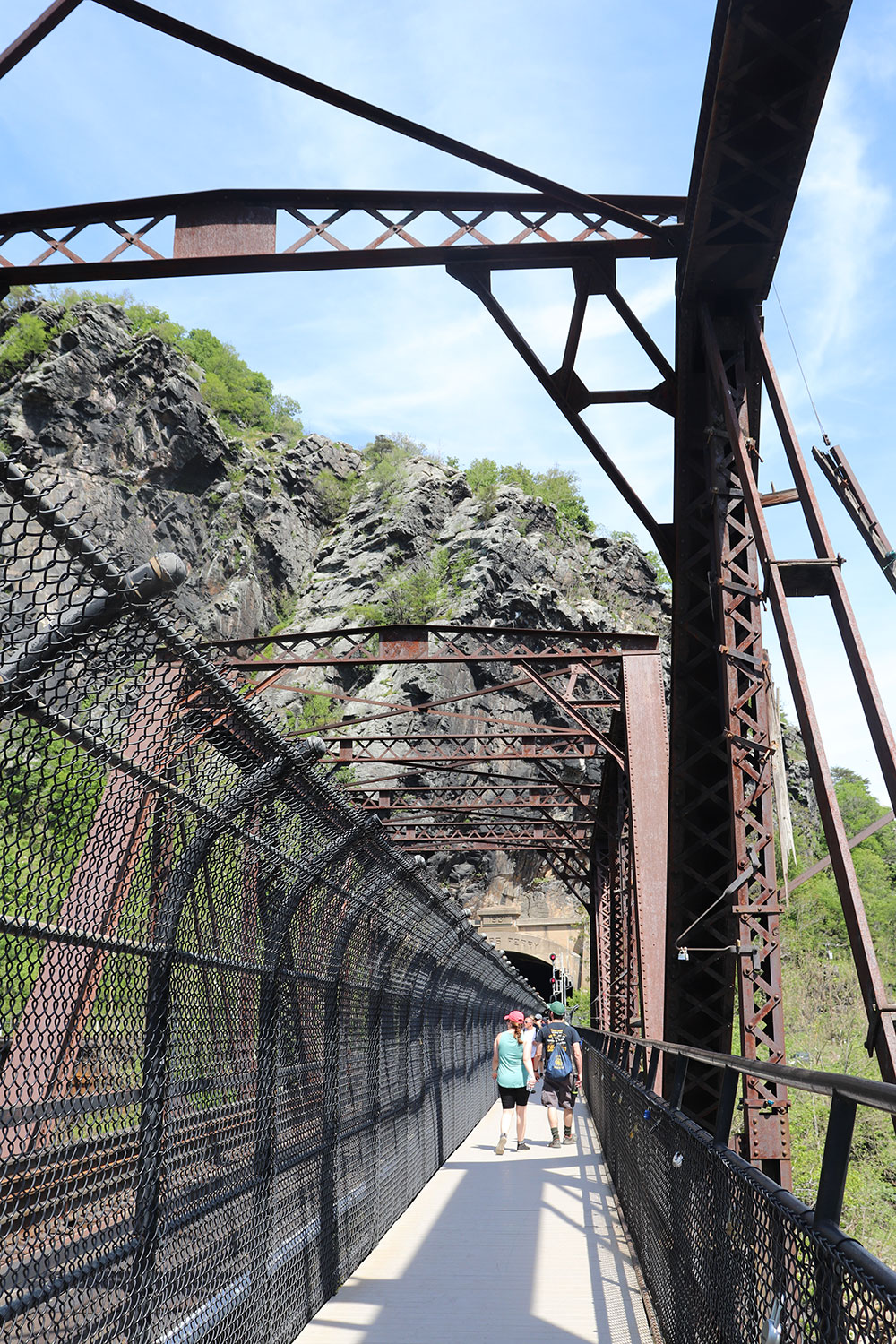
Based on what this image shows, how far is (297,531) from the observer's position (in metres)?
62.5

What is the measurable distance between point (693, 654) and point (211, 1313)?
4542 millimetres

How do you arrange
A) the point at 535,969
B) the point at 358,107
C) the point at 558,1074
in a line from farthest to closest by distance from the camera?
the point at 535,969 → the point at 558,1074 → the point at 358,107

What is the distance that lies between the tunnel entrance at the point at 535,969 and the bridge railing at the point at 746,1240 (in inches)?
1727

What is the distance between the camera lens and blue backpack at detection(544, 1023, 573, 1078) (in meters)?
13.6

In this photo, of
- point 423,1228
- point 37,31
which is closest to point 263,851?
point 423,1228

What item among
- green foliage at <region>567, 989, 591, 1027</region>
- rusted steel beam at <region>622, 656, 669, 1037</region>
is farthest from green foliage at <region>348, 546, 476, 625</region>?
rusted steel beam at <region>622, 656, 669, 1037</region>

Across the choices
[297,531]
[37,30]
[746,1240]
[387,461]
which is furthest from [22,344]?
[746,1240]

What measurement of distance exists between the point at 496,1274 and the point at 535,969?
164 ft

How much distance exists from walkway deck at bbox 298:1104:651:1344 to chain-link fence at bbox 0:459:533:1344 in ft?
1.11

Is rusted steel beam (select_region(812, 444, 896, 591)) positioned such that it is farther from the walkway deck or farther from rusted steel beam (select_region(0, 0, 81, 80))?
rusted steel beam (select_region(0, 0, 81, 80))

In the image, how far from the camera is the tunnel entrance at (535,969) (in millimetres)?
51000

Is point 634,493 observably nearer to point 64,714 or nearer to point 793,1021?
point 64,714

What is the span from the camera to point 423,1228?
8.13m

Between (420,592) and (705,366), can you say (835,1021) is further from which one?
(420,592)
